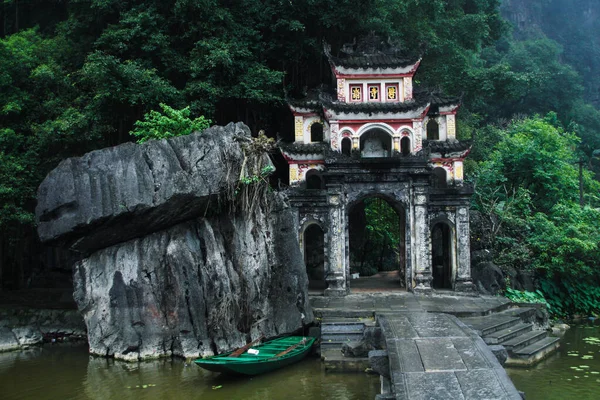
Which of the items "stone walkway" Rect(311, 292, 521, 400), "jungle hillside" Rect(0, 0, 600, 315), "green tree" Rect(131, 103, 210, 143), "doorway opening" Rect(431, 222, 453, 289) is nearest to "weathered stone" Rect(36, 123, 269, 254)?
"green tree" Rect(131, 103, 210, 143)

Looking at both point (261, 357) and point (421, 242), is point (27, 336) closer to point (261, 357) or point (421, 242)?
point (261, 357)

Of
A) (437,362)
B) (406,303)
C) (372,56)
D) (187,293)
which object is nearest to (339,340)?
(406,303)

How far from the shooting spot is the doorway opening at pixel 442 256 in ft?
62.4

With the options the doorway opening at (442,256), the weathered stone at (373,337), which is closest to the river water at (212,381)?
the weathered stone at (373,337)

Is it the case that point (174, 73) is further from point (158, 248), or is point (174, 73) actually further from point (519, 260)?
point (519, 260)

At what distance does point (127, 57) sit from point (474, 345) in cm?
1615

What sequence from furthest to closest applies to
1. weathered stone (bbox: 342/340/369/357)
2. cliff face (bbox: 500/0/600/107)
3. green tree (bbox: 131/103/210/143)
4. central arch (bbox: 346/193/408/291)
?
cliff face (bbox: 500/0/600/107), central arch (bbox: 346/193/408/291), green tree (bbox: 131/103/210/143), weathered stone (bbox: 342/340/369/357)

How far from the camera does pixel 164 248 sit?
13.2 metres

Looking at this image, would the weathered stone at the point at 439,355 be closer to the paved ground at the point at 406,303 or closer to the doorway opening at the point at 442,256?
the paved ground at the point at 406,303

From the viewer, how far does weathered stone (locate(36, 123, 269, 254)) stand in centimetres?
1266

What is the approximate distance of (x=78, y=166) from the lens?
42.7ft

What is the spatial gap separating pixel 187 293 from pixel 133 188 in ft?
9.71

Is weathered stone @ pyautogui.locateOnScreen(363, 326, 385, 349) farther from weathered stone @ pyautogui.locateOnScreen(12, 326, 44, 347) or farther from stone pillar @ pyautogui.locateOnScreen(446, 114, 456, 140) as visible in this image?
weathered stone @ pyautogui.locateOnScreen(12, 326, 44, 347)

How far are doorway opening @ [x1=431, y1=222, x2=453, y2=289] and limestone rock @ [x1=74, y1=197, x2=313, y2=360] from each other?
7.25 metres
